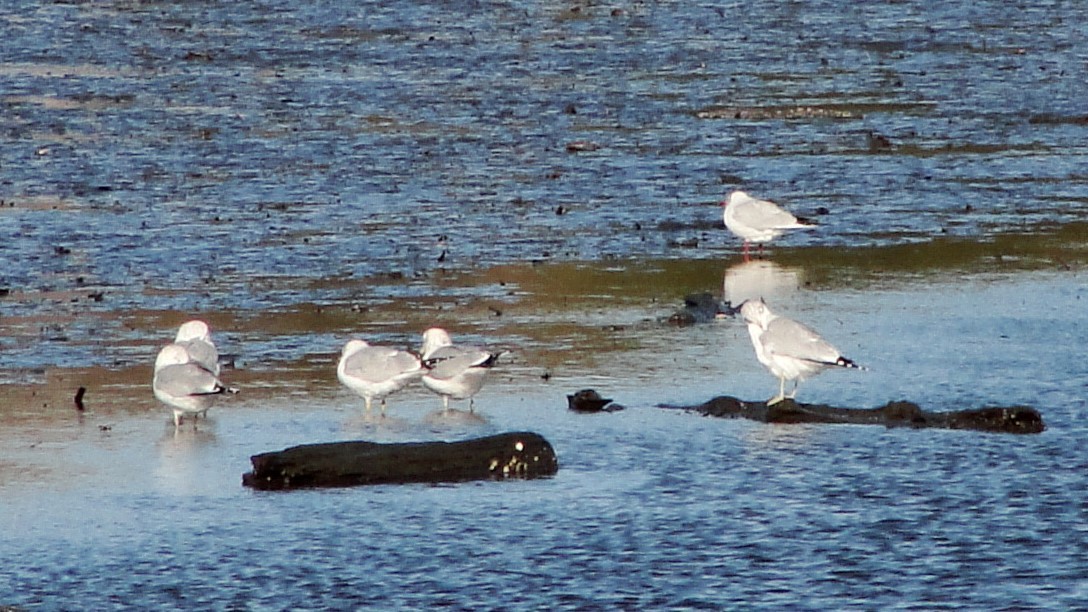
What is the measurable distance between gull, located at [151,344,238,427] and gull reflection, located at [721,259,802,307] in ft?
15.5

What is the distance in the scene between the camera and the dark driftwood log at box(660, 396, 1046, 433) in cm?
1134

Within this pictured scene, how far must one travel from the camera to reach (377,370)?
11992 mm

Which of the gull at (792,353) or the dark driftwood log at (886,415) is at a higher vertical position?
the gull at (792,353)

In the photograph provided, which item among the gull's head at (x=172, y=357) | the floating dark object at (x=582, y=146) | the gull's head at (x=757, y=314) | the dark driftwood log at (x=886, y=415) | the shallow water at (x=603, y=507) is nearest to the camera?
the shallow water at (x=603, y=507)

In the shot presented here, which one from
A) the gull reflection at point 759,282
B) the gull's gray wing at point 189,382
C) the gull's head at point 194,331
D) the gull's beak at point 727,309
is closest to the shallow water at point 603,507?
the gull's gray wing at point 189,382

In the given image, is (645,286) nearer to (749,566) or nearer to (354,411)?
(354,411)

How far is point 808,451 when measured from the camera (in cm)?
1108

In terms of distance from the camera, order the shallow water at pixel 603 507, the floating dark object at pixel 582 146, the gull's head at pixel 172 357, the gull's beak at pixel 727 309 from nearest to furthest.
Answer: the shallow water at pixel 603 507, the gull's head at pixel 172 357, the gull's beak at pixel 727 309, the floating dark object at pixel 582 146

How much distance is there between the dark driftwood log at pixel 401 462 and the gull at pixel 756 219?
6.72 meters

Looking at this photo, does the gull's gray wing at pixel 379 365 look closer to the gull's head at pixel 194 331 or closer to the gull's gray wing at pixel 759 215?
the gull's head at pixel 194 331

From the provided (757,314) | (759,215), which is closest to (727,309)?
(757,314)

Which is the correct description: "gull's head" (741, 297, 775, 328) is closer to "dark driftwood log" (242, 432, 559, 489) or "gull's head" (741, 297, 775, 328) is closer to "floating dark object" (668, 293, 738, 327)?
"floating dark object" (668, 293, 738, 327)

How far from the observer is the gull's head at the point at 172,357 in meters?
12.0

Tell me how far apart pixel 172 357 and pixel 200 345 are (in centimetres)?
35
